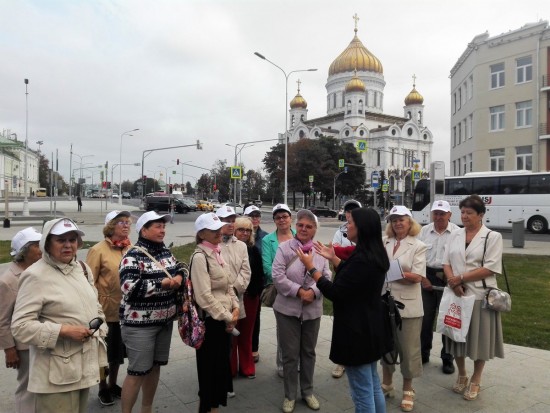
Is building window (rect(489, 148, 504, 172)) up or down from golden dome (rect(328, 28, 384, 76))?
down

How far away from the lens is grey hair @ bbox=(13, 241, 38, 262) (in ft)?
10.6

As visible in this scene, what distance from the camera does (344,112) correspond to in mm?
92062

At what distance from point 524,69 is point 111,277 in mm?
37411

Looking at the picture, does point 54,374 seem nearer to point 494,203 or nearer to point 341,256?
point 341,256

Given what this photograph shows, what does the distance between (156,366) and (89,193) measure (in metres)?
140

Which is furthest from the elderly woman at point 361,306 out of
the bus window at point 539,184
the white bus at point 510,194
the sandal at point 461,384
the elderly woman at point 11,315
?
the bus window at point 539,184

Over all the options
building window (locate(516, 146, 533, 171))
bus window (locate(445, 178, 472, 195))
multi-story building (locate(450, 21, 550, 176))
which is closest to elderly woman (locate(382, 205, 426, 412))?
bus window (locate(445, 178, 472, 195))

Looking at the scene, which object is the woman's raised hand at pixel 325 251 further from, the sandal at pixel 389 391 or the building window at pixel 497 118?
the building window at pixel 497 118

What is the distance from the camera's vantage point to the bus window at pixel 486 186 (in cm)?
2638

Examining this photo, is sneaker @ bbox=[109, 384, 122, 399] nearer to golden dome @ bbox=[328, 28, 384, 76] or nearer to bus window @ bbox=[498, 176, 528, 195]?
bus window @ bbox=[498, 176, 528, 195]

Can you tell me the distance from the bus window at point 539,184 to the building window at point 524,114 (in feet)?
34.3

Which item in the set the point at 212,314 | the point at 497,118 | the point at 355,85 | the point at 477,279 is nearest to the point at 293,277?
the point at 212,314

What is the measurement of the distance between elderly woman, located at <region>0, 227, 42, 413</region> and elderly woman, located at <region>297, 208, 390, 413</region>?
2200mm

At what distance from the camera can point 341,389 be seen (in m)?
4.55
